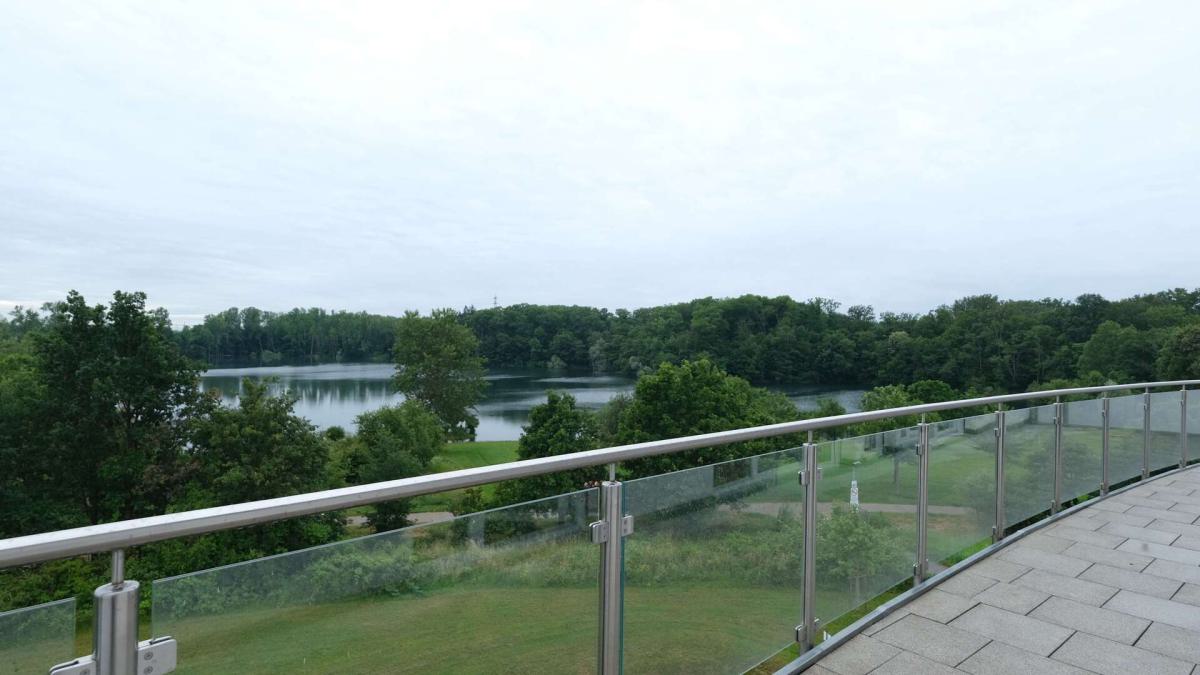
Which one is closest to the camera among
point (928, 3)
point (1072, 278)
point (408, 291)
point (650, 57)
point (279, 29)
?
point (928, 3)

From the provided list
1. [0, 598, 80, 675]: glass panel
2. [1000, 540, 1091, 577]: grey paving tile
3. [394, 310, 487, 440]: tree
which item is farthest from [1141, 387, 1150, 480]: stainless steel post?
[394, 310, 487, 440]: tree

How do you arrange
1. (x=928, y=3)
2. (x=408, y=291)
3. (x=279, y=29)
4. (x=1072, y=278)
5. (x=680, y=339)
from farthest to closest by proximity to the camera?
(x=408, y=291) → (x=680, y=339) → (x=1072, y=278) → (x=279, y=29) → (x=928, y=3)

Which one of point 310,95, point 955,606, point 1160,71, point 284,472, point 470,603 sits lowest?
point 284,472

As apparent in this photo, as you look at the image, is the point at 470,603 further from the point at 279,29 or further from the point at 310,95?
the point at 310,95

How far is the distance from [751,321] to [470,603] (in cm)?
8148

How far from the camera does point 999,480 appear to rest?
438cm

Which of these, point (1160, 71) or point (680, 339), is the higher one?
point (1160, 71)

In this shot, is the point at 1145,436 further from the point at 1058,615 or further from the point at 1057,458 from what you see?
the point at 1058,615

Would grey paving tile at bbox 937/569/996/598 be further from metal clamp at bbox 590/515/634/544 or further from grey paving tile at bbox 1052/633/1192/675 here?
metal clamp at bbox 590/515/634/544

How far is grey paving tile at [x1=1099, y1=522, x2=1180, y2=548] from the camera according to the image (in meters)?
4.50

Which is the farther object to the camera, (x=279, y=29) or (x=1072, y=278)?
(x=1072, y=278)

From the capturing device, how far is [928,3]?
13.3 metres

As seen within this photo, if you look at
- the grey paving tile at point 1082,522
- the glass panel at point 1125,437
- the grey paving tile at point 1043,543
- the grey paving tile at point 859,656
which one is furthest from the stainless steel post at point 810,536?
the glass panel at point 1125,437

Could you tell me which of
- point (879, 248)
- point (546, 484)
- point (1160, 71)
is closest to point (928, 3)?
point (1160, 71)
